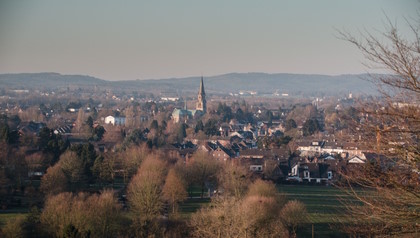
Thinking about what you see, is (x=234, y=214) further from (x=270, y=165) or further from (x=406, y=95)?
(x=270, y=165)

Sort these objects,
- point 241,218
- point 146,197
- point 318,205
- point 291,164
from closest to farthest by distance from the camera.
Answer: point 241,218
point 146,197
point 318,205
point 291,164

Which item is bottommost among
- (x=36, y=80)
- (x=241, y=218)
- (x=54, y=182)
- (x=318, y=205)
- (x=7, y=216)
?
(x=36, y=80)

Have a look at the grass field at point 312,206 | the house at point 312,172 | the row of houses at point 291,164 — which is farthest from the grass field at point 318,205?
the house at point 312,172

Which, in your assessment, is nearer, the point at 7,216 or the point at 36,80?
the point at 7,216

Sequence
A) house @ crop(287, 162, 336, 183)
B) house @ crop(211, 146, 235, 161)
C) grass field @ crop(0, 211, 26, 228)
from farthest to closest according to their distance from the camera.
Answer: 1. house @ crop(211, 146, 235, 161)
2. house @ crop(287, 162, 336, 183)
3. grass field @ crop(0, 211, 26, 228)

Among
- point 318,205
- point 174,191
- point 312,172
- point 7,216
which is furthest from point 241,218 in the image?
point 312,172

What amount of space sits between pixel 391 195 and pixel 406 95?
62cm

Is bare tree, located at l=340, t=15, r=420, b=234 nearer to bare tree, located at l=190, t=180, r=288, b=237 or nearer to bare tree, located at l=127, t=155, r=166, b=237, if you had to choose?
bare tree, located at l=190, t=180, r=288, b=237

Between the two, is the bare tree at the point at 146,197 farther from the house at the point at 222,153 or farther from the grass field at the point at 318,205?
the house at the point at 222,153

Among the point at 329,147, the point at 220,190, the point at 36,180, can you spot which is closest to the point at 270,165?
the point at 220,190

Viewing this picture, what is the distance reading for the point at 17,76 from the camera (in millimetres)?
184000

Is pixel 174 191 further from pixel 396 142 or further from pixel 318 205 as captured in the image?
pixel 396 142

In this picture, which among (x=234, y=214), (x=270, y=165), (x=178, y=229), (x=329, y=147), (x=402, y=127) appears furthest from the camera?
Result: (x=329, y=147)

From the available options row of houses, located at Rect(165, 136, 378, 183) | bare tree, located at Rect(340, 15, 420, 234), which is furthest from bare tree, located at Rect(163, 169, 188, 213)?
bare tree, located at Rect(340, 15, 420, 234)
